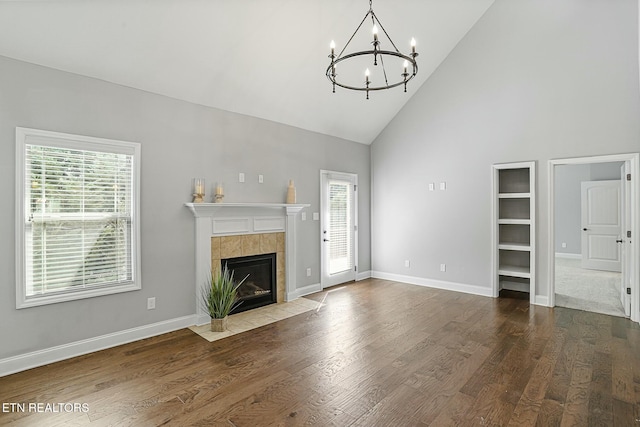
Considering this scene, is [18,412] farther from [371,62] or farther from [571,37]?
[571,37]

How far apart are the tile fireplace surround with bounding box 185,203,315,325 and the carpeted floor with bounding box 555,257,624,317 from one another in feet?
13.8

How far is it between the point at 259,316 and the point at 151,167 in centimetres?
236

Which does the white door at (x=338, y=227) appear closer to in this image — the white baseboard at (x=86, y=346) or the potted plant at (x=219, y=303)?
the potted plant at (x=219, y=303)

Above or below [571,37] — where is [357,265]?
below

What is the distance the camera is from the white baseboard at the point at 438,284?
18.0 feet

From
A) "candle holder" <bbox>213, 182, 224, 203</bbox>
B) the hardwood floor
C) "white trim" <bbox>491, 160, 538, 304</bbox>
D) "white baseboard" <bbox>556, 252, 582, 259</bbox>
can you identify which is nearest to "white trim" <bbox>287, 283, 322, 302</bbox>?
the hardwood floor

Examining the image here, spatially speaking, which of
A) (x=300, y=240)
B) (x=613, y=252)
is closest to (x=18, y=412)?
(x=300, y=240)

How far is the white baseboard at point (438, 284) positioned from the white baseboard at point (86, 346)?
394cm

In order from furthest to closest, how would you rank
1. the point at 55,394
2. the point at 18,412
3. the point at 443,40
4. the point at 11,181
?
the point at 443,40 → the point at 11,181 → the point at 55,394 → the point at 18,412

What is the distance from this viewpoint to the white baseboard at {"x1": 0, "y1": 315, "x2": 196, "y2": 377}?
2.96 meters

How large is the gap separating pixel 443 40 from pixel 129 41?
4.64m

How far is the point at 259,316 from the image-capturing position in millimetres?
4484

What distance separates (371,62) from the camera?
5039mm

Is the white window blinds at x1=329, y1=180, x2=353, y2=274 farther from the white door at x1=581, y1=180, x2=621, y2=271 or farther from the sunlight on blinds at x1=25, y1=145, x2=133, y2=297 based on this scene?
the white door at x1=581, y1=180, x2=621, y2=271
